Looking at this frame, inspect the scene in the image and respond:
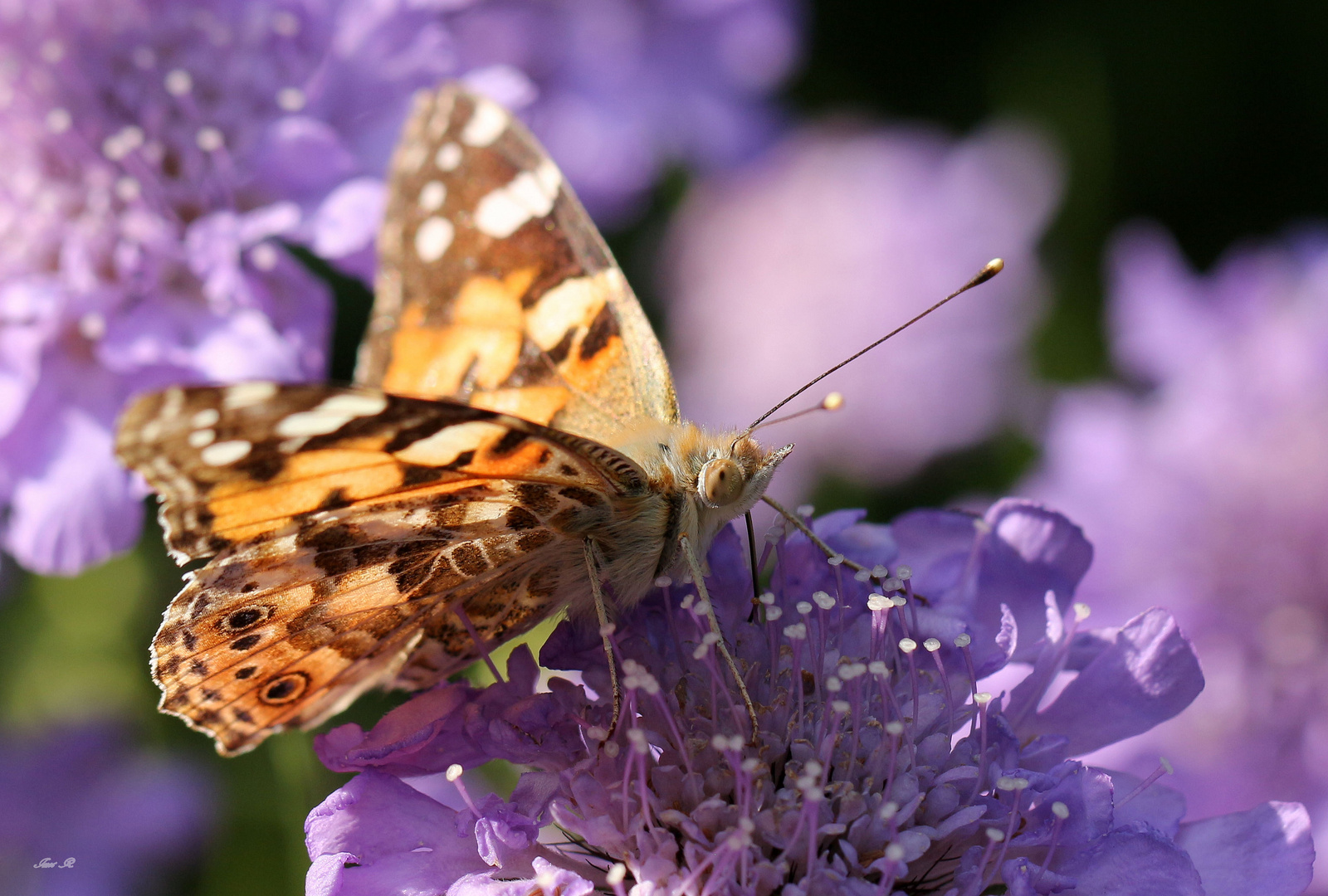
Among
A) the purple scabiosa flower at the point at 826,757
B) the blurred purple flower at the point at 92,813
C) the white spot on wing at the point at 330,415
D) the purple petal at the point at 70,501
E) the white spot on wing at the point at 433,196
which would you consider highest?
the white spot on wing at the point at 433,196

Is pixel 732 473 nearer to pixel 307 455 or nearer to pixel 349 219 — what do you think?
pixel 307 455

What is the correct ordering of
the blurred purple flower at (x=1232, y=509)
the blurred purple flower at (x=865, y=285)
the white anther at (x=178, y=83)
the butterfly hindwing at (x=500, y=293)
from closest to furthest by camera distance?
the butterfly hindwing at (x=500, y=293) < the white anther at (x=178, y=83) < the blurred purple flower at (x=1232, y=509) < the blurred purple flower at (x=865, y=285)

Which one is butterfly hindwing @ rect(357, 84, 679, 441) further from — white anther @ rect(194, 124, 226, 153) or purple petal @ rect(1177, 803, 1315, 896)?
purple petal @ rect(1177, 803, 1315, 896)

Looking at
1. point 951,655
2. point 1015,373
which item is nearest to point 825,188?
point 1015,373

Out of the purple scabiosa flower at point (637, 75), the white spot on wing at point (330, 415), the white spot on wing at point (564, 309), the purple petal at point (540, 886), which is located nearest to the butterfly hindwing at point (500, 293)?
the white spot on wing at point (564, 309)

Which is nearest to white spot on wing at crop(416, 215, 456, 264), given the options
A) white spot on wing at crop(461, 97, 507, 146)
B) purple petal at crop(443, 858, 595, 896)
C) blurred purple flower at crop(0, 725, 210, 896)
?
white spot on wing at crop(461, 97, 507, 146)

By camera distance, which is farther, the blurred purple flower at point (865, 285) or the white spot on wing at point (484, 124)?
the blurred purple flower at point (865, 285)

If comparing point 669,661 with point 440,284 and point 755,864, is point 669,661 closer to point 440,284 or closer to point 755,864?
point 755,864

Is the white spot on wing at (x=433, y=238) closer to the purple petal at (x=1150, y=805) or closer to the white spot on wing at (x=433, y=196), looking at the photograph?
the white spot on wing at (x=433, y=196)
